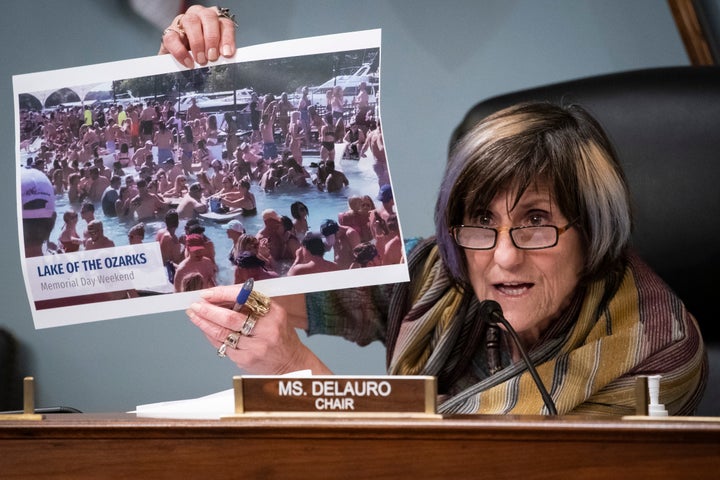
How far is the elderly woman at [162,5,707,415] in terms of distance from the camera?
4.71 feet

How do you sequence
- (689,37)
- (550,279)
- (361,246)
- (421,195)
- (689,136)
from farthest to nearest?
(421,195) < (689,37) < (689,136) < (550,279) < (361,246)

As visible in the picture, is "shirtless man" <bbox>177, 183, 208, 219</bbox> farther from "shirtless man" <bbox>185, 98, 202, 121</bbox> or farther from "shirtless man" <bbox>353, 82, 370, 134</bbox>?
"shirtless man" <bbox>353, 82, 370, 134</bbox>

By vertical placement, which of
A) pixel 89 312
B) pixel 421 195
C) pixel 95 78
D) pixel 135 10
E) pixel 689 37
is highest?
pixel 135 10

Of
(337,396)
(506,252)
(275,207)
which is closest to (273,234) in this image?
(275,207)

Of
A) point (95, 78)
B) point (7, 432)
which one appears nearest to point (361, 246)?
point (95, 78)

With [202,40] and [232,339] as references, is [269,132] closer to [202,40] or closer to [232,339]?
[202,40]

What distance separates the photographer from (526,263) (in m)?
1.51

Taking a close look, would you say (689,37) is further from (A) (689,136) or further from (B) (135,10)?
(B) (135,10)

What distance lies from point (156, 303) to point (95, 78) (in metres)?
0.35

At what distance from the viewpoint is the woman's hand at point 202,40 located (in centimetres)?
142

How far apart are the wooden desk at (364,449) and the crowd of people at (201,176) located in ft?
1.56

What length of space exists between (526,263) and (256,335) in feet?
1.47

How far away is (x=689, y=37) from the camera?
205 centimetres

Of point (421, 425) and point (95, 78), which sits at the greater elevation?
point (95, 78)
